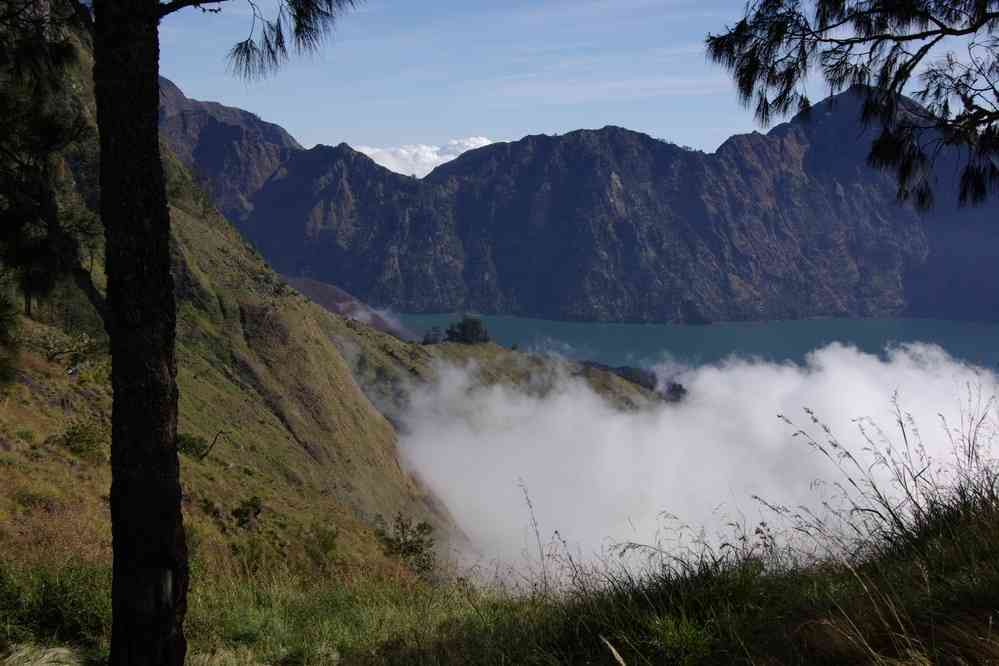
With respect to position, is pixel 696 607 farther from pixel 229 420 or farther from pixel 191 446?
pixel 229 420

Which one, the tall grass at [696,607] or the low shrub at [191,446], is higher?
the tall grass at [696,607]

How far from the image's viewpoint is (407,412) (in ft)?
340

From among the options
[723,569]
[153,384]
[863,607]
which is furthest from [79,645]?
[863,607]

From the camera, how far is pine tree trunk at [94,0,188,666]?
4059 mm

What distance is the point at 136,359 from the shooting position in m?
4.08

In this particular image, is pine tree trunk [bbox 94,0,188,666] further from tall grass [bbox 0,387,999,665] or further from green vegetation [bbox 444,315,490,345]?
green vegetation [bbox 444,315,490,345]

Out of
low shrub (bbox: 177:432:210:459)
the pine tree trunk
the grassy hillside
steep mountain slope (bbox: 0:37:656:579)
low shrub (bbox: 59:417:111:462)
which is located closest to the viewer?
the pine tree trunk

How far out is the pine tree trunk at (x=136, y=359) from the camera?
406cm

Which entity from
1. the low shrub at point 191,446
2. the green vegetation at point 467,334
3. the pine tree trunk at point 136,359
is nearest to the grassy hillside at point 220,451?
the low shrub at point 191,446

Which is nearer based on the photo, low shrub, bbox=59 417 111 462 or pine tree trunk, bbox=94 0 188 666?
pine tree trunk, bbox=94 0 188 666

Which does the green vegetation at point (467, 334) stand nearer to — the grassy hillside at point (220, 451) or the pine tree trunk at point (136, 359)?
the grassy hillside at point (220, 451)

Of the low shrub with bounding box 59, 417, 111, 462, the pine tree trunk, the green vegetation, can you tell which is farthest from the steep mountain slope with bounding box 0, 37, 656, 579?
the green vegetation

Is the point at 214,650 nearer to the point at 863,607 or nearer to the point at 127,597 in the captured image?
the point at 127,597

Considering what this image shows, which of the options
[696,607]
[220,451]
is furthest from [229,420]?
[696,607]
